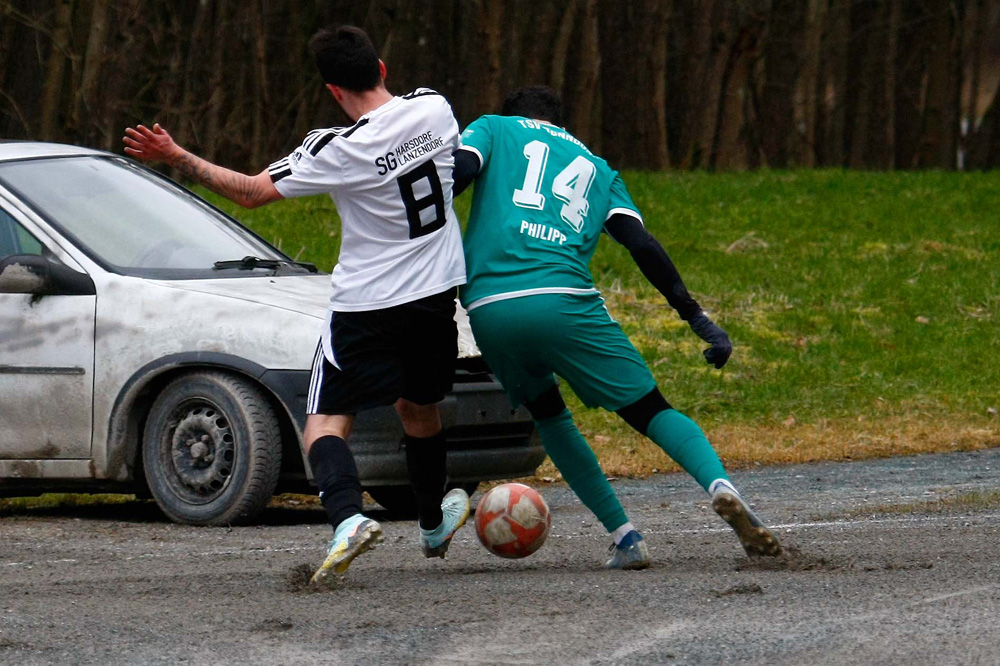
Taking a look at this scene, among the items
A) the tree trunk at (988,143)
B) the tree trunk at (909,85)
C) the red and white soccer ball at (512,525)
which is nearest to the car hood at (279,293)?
the red and white soccer ball at (512,525)

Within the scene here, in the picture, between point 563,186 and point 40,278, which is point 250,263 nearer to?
point 40,278

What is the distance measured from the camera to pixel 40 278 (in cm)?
777

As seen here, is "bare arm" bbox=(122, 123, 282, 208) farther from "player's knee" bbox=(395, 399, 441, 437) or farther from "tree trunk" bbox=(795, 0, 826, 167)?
"tree trunk" bbox=(795, 0, 826, 167)

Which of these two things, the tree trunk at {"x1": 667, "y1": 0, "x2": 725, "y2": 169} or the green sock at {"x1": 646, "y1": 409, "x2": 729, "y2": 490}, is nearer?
the green sock at {"x1": 646, "y1": 409, "x2": 729, "y2": 490}

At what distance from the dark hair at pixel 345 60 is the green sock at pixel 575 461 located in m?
1.45

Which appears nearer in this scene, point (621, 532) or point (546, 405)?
point (621, 532)

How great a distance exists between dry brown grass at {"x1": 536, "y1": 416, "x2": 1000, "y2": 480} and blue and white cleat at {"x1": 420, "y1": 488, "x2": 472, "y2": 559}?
316 centimetres

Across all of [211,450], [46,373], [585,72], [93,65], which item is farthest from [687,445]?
[585,72]

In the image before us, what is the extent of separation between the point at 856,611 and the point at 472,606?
1129 mm

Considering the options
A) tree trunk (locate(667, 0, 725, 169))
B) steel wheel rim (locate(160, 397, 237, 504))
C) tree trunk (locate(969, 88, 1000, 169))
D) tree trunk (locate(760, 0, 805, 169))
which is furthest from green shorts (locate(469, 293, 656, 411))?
tree trunk (locate(969, 88, 1000, 169))

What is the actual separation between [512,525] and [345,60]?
1774 millimetres

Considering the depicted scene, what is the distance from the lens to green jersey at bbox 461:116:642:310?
593 cm

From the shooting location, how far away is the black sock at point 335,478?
5754mm

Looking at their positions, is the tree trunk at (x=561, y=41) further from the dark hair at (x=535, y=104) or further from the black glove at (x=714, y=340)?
the black glove at (x=714, y=340)
